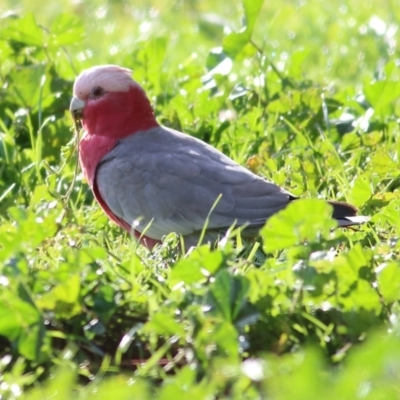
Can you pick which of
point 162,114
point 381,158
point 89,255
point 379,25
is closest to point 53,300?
point 89,255

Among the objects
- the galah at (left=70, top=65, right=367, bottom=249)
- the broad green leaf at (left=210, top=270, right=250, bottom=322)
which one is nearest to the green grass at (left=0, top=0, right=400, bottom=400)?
the broad green leaf at (left=210, top=270, right=250, bottom=322)

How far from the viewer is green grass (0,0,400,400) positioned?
234cm

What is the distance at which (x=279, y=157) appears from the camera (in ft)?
14.0

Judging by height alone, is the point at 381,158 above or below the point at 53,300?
below

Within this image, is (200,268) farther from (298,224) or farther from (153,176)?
(153,176)

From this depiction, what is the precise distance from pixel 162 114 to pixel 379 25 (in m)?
2.33

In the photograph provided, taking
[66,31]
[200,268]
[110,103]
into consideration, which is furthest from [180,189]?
[66,31]

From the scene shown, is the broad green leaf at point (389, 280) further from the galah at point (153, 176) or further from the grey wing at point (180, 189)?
the grey wing at point (180, 189)

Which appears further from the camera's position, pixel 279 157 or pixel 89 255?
pixel 279 157

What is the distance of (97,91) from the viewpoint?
4059 mm

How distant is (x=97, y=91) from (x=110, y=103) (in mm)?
86

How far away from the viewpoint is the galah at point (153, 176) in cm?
356

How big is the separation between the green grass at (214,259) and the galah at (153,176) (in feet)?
0.42

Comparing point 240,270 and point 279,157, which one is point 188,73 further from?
point 240,270
